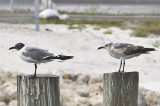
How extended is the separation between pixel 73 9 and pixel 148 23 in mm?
8882

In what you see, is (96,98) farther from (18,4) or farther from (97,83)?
(18,4)

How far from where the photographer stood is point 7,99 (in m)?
7.69

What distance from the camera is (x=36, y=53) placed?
14.2ft

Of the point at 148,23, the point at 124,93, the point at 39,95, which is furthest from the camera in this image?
the point at 148,23

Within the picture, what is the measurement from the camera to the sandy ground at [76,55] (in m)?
10.1

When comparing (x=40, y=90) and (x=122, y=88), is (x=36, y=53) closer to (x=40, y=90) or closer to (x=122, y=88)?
(x=40, y=90)

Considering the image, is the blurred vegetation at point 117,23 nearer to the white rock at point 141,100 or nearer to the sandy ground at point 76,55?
the sandy ground at point 76,55

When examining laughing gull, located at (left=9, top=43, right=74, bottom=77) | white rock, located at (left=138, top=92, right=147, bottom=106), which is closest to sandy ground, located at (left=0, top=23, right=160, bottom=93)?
white rock, located at (left=138, top=92, right=147, bottom=106)

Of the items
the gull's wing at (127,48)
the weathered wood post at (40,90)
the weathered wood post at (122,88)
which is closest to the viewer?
the weathered wood post at (40,90)

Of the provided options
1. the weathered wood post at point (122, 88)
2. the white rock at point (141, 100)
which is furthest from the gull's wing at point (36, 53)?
the white rock at point (141, 100)

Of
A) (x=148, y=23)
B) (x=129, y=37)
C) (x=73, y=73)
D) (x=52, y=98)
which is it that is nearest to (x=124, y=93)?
(x=52, y=98)

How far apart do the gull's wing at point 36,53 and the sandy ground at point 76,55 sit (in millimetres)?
4871

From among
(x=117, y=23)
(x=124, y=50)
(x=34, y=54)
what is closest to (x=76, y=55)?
(x=124, y=50)

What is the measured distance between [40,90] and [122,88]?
764mm
